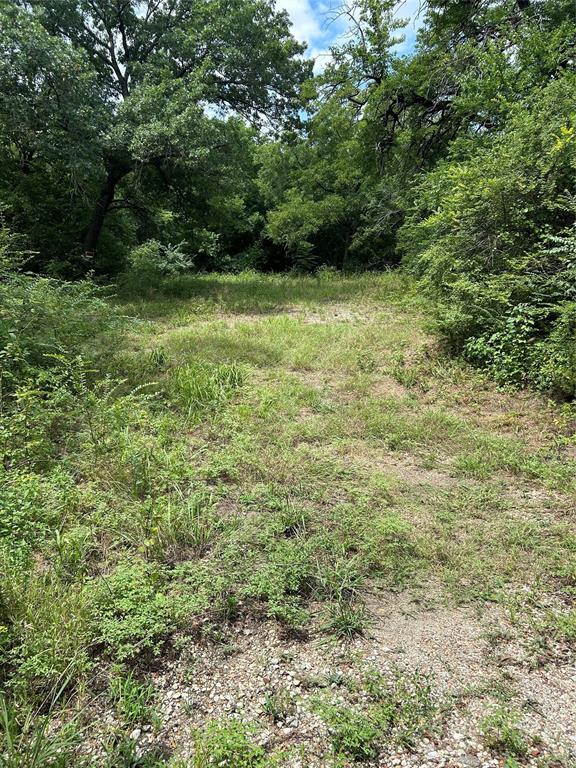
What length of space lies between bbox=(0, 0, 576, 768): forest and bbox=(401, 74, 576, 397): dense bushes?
0.12 feet

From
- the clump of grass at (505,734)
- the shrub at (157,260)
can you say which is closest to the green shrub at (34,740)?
the clump of grass at (505,734)

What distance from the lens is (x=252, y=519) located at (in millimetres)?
2732

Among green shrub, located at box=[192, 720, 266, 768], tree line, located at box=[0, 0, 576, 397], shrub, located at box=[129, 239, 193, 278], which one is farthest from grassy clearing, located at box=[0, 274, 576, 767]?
shrub, located at box=[129, 239, 193, 278]

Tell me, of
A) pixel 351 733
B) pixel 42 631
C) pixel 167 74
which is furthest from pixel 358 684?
pixel 167 74

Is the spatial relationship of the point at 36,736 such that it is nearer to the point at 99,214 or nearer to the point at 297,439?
the point at 297,439

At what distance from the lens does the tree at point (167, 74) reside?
888 cm

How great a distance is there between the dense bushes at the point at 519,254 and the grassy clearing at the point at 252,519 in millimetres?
531

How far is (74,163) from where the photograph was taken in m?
8.29

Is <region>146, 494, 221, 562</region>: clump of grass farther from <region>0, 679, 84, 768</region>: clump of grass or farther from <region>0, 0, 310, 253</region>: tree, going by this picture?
<region>0, 0, 310, 253</region>: tree

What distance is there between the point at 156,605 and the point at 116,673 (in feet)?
1.03

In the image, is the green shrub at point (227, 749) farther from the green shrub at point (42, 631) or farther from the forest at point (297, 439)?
the green shrub at point (42, 631)

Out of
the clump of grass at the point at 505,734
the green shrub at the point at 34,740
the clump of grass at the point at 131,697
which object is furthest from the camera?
the clump of grass at the point at 131,697

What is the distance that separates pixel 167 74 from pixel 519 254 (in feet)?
29.9

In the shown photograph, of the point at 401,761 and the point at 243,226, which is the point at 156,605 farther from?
the point at 243,226
